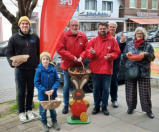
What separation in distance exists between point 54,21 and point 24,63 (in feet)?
3.26

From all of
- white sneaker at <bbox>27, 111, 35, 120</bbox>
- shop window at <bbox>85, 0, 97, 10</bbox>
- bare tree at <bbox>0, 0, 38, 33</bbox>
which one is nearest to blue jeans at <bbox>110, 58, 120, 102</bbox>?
white sneaker at <bbox>27, 111, 35, 120</bbox>

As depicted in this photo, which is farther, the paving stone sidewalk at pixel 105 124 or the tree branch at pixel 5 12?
the tree branch at pixel 5 12

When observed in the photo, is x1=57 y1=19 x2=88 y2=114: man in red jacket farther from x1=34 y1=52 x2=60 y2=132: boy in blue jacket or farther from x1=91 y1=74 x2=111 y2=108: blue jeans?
x1=34 y1=52 x2=60 y2=132: boy in blue jacket

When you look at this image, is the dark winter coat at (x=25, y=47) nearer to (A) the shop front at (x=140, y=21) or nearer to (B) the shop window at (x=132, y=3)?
(A) the shop front at (x=140, y=21)

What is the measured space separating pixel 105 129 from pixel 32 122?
1.39 m

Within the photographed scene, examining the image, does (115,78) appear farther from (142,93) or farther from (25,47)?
(25,47)

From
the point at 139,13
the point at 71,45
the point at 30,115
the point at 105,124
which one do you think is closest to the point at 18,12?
the point at 71,45

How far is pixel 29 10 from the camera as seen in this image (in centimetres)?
476

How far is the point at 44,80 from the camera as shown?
144 inches

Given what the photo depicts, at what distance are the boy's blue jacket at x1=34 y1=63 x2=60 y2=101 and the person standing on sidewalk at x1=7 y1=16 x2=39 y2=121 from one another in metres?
0.55

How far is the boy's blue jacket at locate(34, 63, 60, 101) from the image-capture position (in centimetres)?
360

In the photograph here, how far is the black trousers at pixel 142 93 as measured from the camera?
4.36 m

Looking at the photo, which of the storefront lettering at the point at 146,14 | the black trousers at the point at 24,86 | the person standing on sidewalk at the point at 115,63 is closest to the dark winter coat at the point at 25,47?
the black trousers at the point at 24,86

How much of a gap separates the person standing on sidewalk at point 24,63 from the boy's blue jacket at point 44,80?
55 cm
